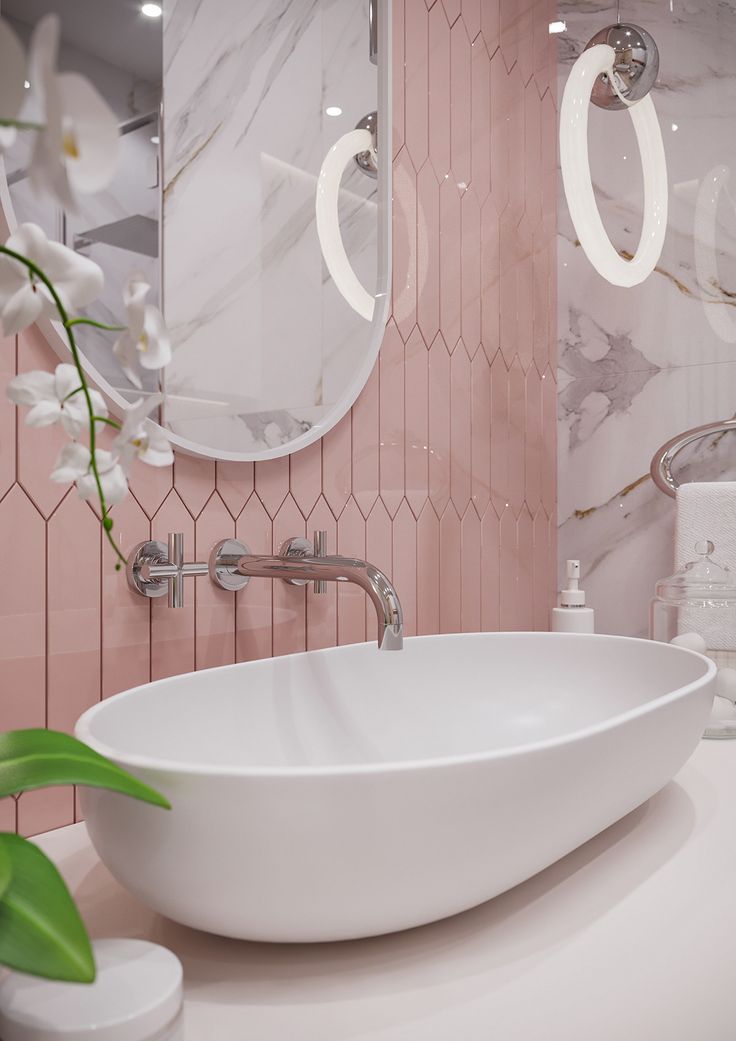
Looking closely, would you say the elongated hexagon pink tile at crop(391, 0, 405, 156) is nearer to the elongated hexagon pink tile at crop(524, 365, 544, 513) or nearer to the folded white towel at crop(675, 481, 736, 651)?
the elongated hexagon pink tile at crop(524, 365, 544, 513)

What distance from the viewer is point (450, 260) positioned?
4.64 feet

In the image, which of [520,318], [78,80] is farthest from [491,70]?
[78,80]

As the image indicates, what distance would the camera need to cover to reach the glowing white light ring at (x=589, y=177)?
131 cm

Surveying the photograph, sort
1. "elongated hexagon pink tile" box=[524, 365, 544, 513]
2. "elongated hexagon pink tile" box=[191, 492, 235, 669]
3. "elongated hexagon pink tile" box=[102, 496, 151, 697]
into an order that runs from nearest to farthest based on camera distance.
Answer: "elongated hexagon pink tile" box=[102, 496, 151, 697]
"elongated hexagon pink tile" box=[191, 492, 235, 669]
"elongated hexagon pink tile" box=[524, 365, 544, 513]

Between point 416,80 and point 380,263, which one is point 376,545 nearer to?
point 380,263

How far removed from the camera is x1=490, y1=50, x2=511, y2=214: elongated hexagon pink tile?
1.54m

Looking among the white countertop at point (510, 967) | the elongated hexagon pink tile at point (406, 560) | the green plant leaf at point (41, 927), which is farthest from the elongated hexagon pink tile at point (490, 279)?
the green plant leaf at point (41, 927)

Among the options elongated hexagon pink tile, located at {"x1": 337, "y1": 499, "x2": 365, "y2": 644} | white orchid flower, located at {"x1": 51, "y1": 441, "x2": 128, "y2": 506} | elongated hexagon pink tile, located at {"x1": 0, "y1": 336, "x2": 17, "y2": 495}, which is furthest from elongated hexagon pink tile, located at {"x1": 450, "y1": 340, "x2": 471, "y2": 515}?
white orchid flower, located at {"x1": 51, "y1": 441, "x2": 128, "y2": 506}

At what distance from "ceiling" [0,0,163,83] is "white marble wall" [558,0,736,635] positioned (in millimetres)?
1021

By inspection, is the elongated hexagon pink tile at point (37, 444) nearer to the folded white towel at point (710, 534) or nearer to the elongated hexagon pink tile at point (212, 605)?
the elongated hexagon pink tile at point (212, 605)

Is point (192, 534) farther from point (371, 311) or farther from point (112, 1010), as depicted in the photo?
point (112, 1010)

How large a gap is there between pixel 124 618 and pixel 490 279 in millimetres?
969

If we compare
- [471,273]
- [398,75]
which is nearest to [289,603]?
[471,273]

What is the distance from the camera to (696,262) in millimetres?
1531
